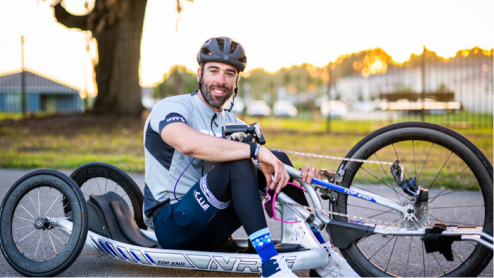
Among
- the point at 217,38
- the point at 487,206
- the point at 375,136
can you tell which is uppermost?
the point at 217,38

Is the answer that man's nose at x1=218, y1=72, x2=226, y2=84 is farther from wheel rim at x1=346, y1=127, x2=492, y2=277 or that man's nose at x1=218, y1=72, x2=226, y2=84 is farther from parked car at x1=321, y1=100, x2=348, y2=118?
parked car at x1=321, y1=100, x2=348, y2=118

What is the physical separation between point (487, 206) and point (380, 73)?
12546 mm

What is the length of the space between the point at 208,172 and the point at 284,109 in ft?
56.2

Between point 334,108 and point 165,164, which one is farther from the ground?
point 334,108

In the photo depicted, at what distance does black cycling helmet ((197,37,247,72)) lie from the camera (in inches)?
122

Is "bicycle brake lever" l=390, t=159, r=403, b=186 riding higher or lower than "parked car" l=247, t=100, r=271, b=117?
lower

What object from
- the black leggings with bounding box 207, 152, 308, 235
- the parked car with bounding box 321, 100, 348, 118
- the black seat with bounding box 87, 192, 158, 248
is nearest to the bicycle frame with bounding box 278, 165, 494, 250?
the black leggings with bounding box 207, 152, 308, 235

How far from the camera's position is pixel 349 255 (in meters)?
2.83

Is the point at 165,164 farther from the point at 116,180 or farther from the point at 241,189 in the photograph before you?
the point at 116,180

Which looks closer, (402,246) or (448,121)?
(402,246)

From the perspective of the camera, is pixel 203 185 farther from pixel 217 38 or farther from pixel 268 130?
pixel 268 130

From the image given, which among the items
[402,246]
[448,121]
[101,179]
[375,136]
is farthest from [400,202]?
[448,121]

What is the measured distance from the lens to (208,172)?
2791mm

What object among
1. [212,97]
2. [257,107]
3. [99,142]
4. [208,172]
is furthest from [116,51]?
[208,172]
